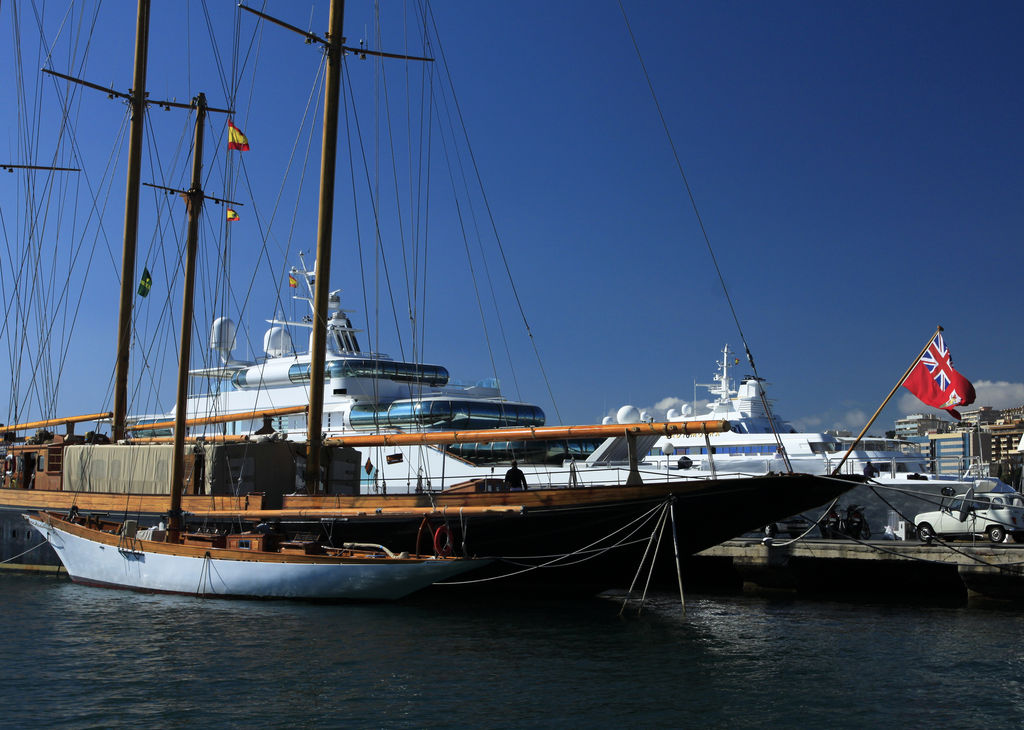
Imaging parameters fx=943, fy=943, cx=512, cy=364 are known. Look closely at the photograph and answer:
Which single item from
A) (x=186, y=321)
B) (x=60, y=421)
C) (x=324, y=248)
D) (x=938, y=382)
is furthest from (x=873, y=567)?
(x=60, y=421)

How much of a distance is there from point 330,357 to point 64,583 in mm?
19722

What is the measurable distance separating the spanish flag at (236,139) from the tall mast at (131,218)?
23.6 feet

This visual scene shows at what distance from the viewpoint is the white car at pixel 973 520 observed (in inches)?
987

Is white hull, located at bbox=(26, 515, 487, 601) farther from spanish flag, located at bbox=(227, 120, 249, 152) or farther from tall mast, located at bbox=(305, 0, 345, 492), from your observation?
spanish flag, located at bbox=(227, 120, 249, 152)

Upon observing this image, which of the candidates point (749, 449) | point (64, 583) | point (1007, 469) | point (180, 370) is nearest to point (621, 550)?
point (180, 370)

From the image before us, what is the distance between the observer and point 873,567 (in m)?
23.8

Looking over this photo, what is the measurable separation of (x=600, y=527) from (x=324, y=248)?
10929 millimetres

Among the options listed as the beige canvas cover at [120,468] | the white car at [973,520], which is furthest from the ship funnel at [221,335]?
the white car at [973,520]

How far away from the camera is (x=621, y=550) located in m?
19.7

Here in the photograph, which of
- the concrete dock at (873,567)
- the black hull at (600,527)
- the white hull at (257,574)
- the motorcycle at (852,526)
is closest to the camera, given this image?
the white hull at (257,574)

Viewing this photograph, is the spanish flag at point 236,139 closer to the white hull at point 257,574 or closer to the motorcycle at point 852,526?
the white hull at point 257,574

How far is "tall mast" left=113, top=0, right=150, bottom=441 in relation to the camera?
33094 mm

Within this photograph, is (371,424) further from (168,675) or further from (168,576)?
(168,675)

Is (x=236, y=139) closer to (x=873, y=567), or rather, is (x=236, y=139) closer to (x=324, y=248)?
(x=324, y=248)
